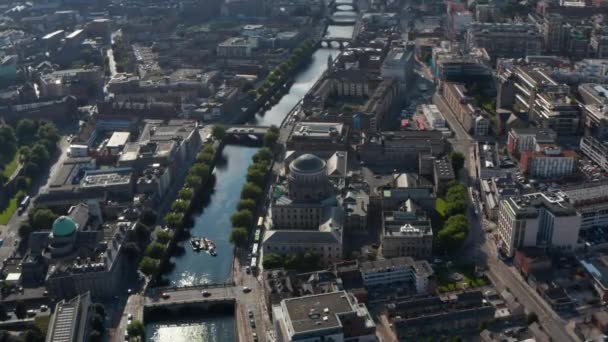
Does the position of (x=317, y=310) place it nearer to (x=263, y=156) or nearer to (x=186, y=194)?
(x=186, y=194)

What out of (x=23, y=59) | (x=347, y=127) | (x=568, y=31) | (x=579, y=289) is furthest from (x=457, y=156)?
(x=23, y=59)

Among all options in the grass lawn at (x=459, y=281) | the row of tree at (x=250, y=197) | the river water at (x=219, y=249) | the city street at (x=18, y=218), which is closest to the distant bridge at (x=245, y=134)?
the river water at (x=219, y=249)

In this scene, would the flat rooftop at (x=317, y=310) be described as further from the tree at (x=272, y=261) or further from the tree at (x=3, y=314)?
the tree at (x=3, y=314)

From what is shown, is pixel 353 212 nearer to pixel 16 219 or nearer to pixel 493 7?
pixel 16 219

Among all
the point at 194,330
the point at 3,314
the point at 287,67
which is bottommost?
the point at 194,330

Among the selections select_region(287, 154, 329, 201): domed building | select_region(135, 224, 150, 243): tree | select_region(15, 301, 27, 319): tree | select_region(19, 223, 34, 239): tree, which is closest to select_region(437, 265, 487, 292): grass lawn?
select_region(287, 154, 329, 201): domed building

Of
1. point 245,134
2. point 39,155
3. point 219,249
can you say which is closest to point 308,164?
point 219,249
